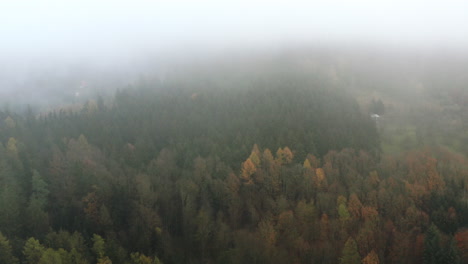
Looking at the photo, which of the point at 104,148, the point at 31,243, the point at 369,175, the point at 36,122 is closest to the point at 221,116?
the point at 104,148

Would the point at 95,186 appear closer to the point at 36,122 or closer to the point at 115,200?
the point at 115,200

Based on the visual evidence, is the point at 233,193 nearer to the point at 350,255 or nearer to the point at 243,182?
the point at 243,182

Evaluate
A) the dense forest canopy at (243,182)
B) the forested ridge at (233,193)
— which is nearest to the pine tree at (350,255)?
the forested ridge at (233,193)

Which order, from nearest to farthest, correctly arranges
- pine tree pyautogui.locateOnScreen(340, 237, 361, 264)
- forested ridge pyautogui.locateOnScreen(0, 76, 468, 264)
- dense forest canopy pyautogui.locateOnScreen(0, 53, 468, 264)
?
pine tree pyautogui.locateOnScreen(340, 237, 361, 264) → forested ridge pyautogui.locateOnScreen(0, 76, 468, 264) → dense forest canopy pyautogui.locateOnScreen(0, 53, 468, 264)

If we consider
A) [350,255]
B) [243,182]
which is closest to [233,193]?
[243,182]

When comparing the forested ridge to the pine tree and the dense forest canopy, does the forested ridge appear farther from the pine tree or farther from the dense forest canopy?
the dense forest canopy

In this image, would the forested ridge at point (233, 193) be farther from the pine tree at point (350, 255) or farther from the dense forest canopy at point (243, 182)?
the dense forest canopy at point (243, 182)

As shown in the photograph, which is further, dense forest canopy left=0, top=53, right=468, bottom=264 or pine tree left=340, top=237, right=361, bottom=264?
dense forest canopy left=0, top=53, right=468, bottom=264

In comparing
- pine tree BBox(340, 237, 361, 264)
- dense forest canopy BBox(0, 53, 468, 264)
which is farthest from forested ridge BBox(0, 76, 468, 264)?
dense forest canopy BBox(0, 53, 468, 264)
